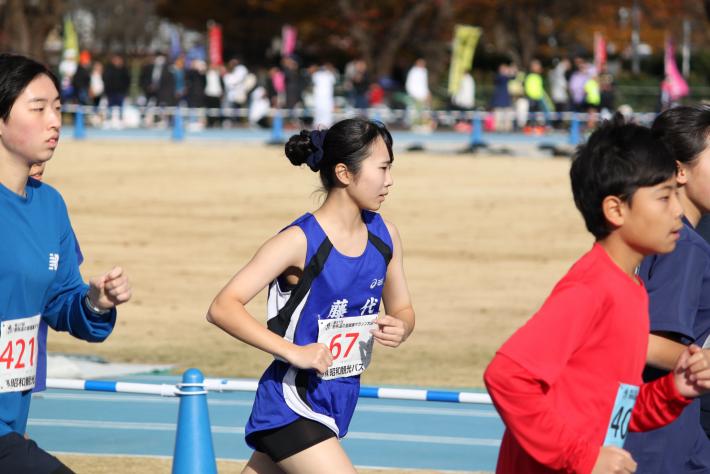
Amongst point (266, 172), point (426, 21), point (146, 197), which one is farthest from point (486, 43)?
point (146, 197)

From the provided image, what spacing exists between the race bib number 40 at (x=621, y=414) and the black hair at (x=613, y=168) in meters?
0.39

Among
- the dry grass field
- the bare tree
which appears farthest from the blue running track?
the bare tree

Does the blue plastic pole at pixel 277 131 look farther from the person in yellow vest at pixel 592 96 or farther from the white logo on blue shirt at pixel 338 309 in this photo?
the white logo on blue shirt at pixel 338 309

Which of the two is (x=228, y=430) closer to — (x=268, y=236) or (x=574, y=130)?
(x=268, y=236)

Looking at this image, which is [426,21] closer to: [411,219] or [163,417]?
[411,219]

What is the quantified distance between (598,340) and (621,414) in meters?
0.24

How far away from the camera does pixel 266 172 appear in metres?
27.5

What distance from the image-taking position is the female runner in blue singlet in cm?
505

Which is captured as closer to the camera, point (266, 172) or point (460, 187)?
point (460, 187)

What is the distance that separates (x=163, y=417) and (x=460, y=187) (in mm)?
15695

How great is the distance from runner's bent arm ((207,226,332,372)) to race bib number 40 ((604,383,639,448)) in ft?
4.23

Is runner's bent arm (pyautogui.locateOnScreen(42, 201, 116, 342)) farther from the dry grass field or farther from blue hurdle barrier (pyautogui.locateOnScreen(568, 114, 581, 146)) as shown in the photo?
blue hurdle barrier (pyautogui.locateOnScreen(568, 114, 581, 146))

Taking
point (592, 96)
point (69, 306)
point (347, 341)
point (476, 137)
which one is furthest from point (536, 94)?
point (69, 306)

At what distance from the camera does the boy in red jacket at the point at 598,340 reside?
361cm
